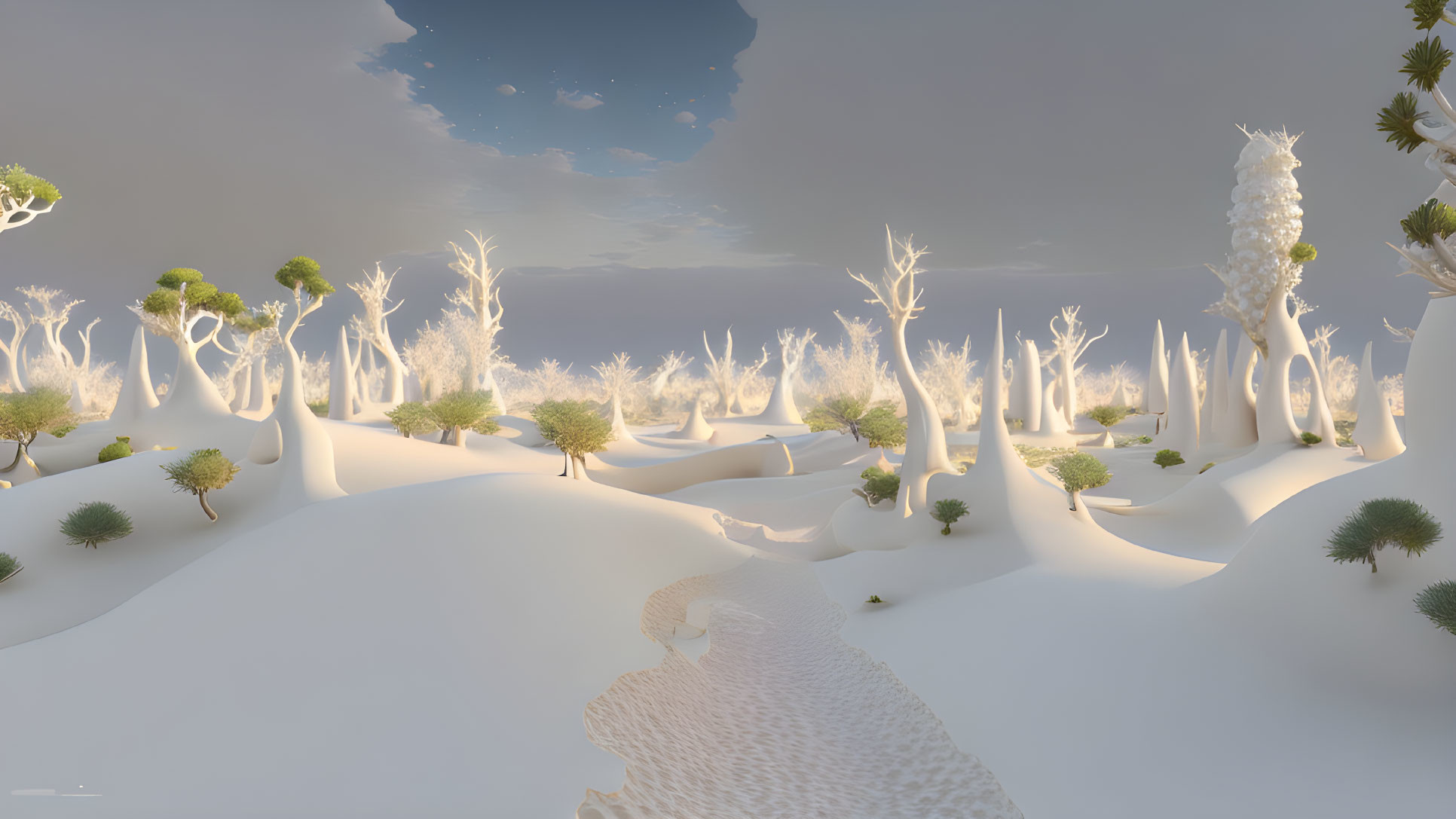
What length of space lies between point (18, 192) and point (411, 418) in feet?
47.6

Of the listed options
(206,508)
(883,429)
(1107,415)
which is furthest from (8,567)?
(1107,415)

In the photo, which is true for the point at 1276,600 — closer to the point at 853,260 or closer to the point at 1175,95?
the point at 1175,95

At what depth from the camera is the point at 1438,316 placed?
25.5 ft

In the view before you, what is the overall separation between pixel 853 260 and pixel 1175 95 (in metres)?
40.9

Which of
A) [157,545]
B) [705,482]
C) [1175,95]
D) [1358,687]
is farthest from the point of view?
[1175,95]

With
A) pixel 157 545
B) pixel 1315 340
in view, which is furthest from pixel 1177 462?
pixel 157 545

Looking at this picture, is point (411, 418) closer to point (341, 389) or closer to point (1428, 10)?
point (341, 389)

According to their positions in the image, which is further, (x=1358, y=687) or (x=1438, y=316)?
(x=1438, y=316)

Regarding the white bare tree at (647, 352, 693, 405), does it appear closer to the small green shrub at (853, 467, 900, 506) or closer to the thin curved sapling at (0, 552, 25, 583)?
the small green shrub at (853, 467, 900, 506)

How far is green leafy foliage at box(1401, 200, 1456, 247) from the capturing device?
657cm

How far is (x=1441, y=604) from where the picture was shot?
623cm

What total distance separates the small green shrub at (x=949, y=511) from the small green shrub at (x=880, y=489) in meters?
3.37

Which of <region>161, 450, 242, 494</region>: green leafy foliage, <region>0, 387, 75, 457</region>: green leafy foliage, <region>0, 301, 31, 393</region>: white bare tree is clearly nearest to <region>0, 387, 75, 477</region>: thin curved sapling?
<region>0, 387, 75, 457</region>: green leafy foliage

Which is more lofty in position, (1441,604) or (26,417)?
(26,417)
